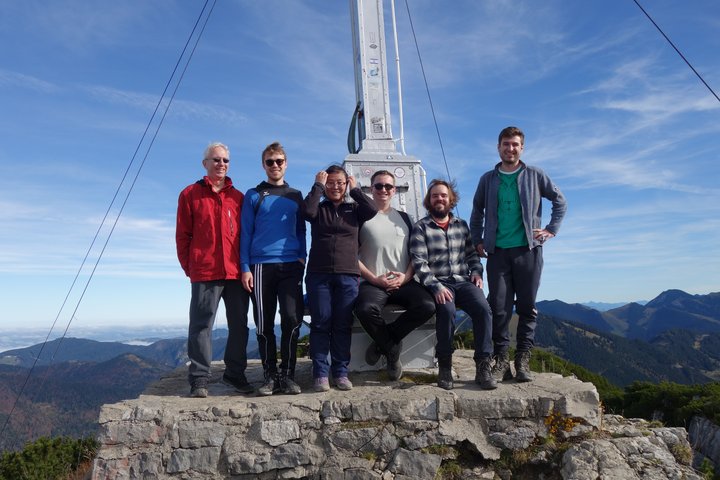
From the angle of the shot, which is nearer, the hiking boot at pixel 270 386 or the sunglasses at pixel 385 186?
the hiking boot at pixel 270 386

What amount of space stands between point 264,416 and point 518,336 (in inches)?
97.4

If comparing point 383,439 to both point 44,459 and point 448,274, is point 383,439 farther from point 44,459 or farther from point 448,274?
point 44,459

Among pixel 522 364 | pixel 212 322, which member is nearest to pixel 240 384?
pixel 212 322

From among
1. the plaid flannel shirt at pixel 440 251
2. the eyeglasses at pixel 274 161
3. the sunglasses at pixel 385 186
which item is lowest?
the plaid flannel shirt at pixel 440 251

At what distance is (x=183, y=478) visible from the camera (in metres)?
4.22

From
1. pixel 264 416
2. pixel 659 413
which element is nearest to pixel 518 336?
pixel 264 416

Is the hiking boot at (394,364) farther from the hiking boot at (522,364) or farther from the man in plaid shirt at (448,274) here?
the hiking boot at (522,364)

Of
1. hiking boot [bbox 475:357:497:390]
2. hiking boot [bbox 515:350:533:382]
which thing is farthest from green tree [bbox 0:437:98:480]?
hiking boot [bbox 515:350:533:382]

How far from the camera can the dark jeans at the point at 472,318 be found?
4.61 metres

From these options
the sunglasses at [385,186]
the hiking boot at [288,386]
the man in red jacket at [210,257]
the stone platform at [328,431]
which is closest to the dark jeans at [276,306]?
the hiking boot at [288,386]

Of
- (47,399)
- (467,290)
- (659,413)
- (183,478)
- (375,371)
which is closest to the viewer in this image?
(183,478)

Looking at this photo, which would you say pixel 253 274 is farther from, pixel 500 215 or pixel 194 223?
pixel 500 215

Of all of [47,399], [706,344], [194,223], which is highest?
[194,223]

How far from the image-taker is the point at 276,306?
4.85m
